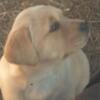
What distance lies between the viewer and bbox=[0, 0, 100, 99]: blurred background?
4.16 metres

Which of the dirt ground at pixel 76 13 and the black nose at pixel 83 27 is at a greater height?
the black nose at pixel 83 27

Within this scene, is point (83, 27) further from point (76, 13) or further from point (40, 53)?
point (76, 13)

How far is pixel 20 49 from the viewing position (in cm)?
288

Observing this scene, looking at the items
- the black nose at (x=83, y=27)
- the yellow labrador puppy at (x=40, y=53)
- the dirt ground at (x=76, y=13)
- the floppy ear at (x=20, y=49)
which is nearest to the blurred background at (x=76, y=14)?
the dirt ground at (x=76, y=13)

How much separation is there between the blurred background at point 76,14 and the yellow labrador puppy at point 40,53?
0.78m

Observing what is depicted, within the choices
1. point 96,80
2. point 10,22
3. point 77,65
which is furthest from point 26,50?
point 10,22

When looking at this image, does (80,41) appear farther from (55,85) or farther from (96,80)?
(96,80)

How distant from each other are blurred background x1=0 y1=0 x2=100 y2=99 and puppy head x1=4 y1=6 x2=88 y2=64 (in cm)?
108

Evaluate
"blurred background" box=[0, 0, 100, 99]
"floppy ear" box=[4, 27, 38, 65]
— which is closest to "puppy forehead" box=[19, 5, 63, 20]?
"floppy ear" box=[4, 27, 38, 65]

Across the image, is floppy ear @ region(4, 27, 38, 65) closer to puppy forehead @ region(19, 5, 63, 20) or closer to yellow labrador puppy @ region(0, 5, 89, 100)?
yellow labrador puppy @ region(0, 5, 89, 100)

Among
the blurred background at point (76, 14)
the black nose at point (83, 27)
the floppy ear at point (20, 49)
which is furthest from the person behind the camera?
the blurred background at point (76, 14)

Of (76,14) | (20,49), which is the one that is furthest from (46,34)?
(76,14)

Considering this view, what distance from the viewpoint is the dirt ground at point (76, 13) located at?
416cm

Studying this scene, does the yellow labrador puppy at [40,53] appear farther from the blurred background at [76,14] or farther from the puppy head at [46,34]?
the blurred background at [76,14]
